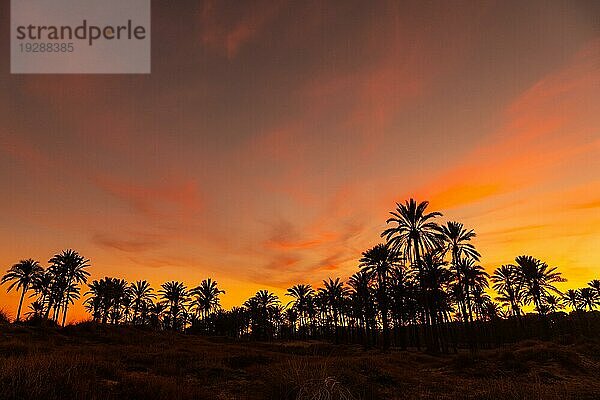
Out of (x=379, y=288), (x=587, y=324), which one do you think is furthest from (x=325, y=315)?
(x=587, y=324)

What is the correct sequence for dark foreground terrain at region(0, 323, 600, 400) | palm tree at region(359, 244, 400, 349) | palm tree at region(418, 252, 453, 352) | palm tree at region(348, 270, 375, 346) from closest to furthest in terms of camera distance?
dark foreground terrain at region(0, 323, 600, 400) → palm tree at region(418, 252, 453, 352) → palm tree at region(359, 244, 400, 349) → palm tree at region(348, 270, 375, 346)

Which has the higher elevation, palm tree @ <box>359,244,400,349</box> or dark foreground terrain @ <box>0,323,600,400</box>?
palm tree @ <box>359,244,400,349</box>

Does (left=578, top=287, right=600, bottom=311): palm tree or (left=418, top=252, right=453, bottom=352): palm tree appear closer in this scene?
(left=418, top=252, right=453, bottom=352): palm tree

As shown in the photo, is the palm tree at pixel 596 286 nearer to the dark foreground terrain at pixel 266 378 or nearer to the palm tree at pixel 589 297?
the palm tree at pixel 589 297

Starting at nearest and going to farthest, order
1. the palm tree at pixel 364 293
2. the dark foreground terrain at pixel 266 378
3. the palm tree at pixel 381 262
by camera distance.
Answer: the dark foreground terrain at pixel 266 378, the palm tree at pixel 381 262, the palm tree at pixel 364 293

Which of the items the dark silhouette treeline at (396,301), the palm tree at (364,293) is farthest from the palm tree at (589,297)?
the palm tree at (364,293)

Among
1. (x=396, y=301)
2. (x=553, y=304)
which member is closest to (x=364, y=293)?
(x=396, y=301)

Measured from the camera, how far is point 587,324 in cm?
7756

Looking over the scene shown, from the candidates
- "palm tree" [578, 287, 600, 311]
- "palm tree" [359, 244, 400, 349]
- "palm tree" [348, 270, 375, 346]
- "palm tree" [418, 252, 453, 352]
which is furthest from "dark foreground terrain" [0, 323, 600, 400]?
"palm tree" [578, 287, 600, 311]

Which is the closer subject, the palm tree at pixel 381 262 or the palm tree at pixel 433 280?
the palm tree at pixel 433 280

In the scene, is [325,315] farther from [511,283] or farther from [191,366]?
[191,366]

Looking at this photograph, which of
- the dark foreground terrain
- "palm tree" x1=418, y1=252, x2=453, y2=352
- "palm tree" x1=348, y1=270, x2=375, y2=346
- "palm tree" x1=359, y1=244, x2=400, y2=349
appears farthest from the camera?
"palm tree" x1=348, y1=270, x2=375, y2=346

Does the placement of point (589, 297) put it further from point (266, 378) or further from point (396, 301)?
point (266, 378)

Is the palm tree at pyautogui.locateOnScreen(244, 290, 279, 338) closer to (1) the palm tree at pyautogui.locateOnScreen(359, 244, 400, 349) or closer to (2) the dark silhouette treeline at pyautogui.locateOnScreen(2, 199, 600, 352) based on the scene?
(2) the dark silhouette treeline at pyautogui.locateOnScreen(2, 199, 600, 352)
